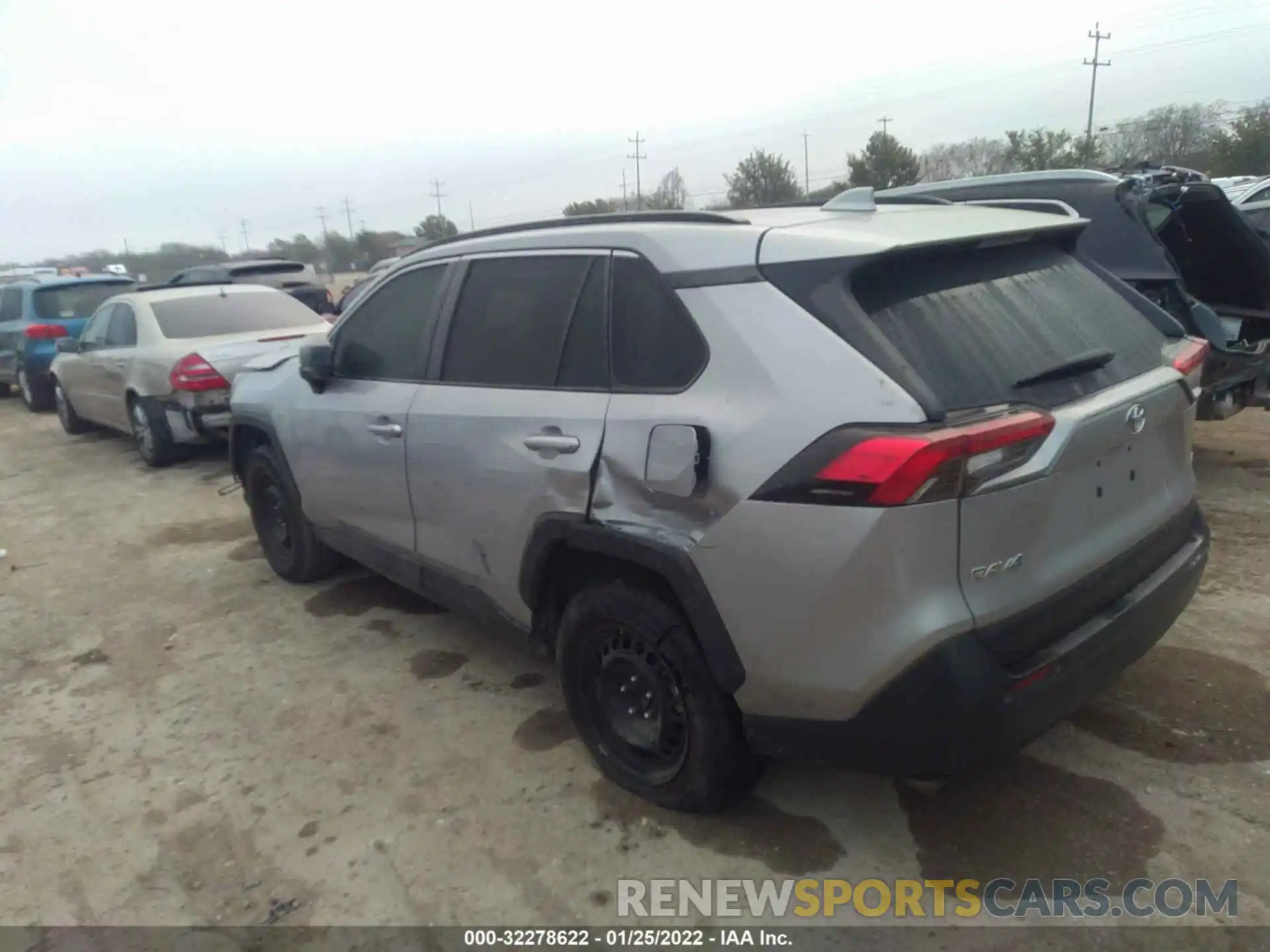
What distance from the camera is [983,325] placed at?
2471mm

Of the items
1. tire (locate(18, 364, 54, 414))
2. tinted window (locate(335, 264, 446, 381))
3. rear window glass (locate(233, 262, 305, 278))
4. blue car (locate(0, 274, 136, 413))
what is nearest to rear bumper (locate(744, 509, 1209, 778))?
tinted window (locate(335, 264, 446, 381))

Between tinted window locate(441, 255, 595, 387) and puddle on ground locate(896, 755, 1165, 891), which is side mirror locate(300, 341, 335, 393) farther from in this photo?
puddle on ground locate(896, 755, 1165, 891)

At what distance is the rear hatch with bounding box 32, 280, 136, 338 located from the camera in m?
11.6

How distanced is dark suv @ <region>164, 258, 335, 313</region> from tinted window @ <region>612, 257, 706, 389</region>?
39.7ft

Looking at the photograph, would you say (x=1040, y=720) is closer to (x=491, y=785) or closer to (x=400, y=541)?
(x=491, y=785)

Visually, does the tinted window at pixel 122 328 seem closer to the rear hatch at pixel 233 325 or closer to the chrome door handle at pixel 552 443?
the rear hatch at pixel 233 325

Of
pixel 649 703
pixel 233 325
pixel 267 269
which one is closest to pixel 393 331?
pixel 649 703

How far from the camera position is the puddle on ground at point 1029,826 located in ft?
8.37

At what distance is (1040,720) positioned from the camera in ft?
7.70

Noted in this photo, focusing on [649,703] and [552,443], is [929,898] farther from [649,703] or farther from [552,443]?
[552,443]

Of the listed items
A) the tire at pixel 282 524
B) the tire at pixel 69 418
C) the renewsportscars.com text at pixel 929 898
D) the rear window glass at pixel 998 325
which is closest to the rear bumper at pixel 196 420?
the tire at pixel 282 524

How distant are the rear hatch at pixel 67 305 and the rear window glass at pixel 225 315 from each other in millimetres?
4149

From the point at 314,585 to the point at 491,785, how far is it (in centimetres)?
248

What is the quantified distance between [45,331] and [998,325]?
12.6 meters
